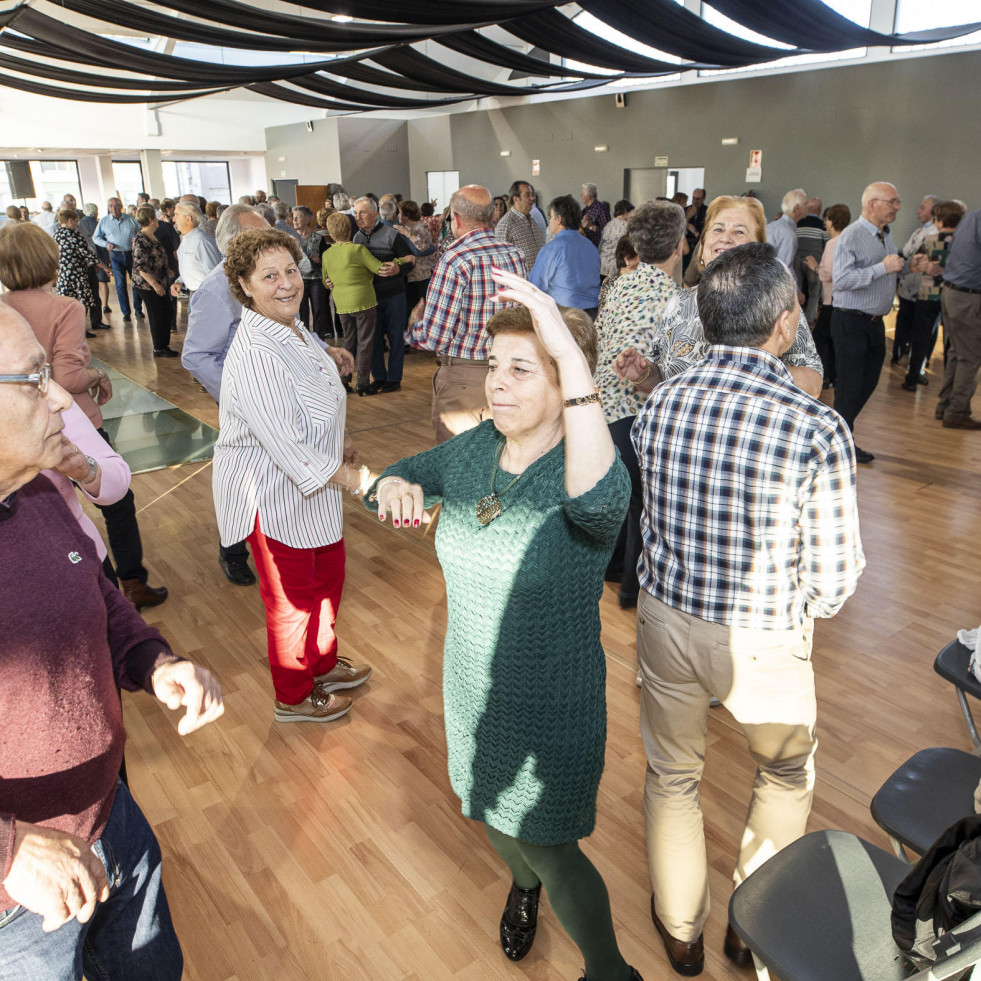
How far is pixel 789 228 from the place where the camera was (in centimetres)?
739

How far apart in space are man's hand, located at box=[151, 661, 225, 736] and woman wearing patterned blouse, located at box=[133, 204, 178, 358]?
8.06 m

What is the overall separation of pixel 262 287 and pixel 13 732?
1574 mm

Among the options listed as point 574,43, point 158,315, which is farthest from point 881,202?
point 158,315

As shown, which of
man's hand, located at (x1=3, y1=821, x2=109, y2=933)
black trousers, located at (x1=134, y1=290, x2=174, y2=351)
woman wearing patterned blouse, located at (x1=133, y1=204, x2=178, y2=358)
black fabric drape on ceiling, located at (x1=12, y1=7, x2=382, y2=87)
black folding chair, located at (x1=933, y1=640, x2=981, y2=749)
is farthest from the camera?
black trousers, located at (x1=134, y1=290, x2=174, y2=351)

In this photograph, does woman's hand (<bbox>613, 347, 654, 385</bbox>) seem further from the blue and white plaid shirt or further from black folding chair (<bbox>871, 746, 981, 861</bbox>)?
black folding chair (<bbox>871, 746, 981, 861</bbox>)

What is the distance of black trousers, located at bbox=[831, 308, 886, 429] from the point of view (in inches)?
201

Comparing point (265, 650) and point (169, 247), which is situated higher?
point (169, 247)

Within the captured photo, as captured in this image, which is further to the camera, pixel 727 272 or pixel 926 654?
pixel 926 654

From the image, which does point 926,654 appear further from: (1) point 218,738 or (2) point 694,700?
(1) point 218,738

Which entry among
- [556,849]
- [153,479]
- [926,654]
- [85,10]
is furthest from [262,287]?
[85,10]

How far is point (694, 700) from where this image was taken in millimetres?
1792

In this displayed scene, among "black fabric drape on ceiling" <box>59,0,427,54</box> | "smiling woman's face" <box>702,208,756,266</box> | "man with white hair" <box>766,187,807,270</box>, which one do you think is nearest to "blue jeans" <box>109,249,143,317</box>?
"black fabric drape on ceiling" <box>59,0,427,54</box>

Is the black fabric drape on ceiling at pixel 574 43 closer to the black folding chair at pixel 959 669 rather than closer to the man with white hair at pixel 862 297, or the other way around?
the man with white hair at pixel 862 297

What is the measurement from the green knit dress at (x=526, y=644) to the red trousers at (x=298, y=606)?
3.44 ft
